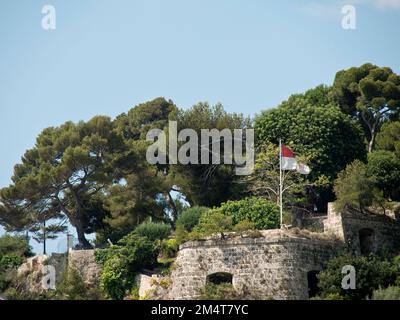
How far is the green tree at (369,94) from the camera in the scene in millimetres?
64500

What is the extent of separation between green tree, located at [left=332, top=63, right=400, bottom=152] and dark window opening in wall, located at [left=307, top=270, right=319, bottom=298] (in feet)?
63.6

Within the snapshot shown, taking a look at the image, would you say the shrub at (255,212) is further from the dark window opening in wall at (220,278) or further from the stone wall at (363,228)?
the dark window opening in wall at (220,278)

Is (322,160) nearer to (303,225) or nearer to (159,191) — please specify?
(303,225)

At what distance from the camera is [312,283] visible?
46531mm

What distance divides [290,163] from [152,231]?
8346mm

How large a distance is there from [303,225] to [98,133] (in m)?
13.9

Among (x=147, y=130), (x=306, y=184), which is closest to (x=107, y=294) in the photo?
(x=306, y=184)

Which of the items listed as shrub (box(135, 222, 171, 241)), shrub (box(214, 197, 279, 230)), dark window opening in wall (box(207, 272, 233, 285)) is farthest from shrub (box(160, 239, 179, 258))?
dark window opening in wall (box(207, 272, 233, 285))

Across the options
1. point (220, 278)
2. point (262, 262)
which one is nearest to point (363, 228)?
point (262, 262)

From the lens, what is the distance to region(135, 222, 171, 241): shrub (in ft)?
171

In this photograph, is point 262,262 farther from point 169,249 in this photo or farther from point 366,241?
point 169,249

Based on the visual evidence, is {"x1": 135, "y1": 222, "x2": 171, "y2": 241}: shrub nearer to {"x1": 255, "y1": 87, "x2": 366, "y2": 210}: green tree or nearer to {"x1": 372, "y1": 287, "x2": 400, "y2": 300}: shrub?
{"x1": 255, "y1": 87, "x2": 366, "y2": 210}: green tree

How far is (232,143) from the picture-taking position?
57062 millimetres

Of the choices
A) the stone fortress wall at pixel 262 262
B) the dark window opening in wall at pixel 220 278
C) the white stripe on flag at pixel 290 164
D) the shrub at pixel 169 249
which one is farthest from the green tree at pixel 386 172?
the shrub at pixel 169 249
